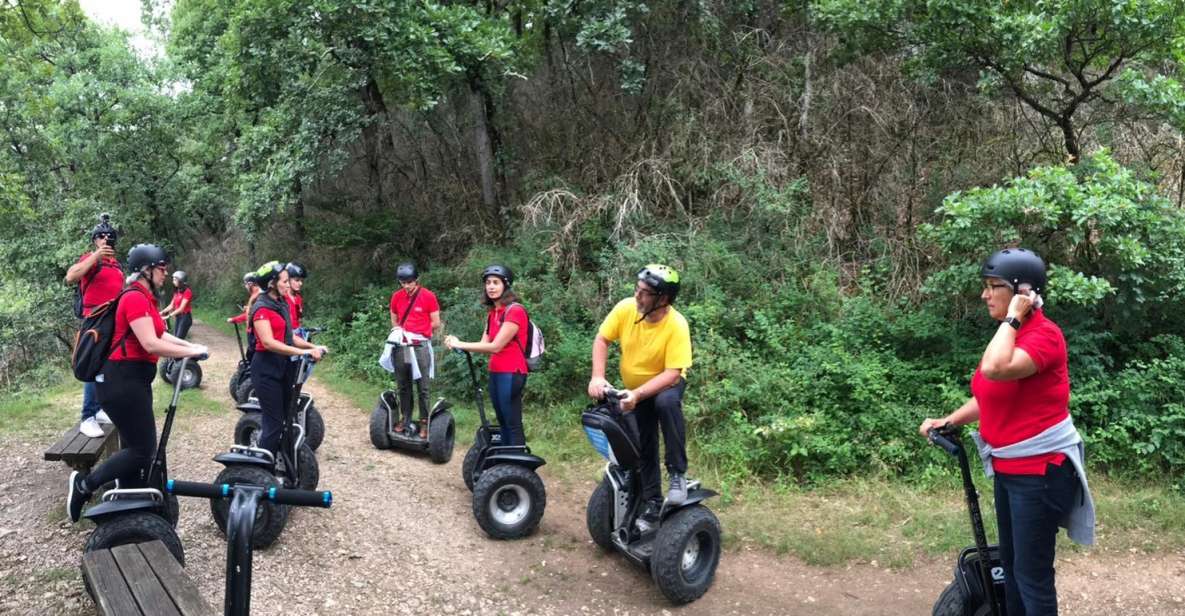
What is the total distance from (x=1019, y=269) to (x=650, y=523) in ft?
8.67

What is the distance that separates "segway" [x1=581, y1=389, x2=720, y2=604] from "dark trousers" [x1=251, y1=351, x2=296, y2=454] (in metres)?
2.34

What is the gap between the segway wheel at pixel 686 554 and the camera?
4316 millimetres

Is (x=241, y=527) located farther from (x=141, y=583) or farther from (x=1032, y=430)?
(x=1032, y=430)

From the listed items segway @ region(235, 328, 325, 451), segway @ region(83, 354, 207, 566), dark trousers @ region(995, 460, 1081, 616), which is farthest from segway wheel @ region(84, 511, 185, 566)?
dark trousers @ region(995, 460, 1081, 616)

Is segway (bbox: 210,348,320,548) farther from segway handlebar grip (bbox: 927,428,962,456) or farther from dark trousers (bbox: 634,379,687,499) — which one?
segway handlebar grip (bbox: 927,428,962,456)

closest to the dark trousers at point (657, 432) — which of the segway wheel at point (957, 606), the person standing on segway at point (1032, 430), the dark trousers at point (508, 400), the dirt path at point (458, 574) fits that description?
the dirt path at point (458, 574)

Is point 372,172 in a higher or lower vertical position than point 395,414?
higher

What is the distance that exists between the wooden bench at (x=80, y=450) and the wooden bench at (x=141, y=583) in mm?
1774

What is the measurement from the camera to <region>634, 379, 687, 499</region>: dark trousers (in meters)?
4.32

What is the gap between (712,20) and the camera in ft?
37.7

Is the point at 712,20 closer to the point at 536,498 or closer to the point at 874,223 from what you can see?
the point at 874,223

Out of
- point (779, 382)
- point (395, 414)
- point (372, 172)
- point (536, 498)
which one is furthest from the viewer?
point (372, 172)

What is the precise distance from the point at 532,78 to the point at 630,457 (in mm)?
10998

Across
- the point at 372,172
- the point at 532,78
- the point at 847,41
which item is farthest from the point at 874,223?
the point at 372,172
